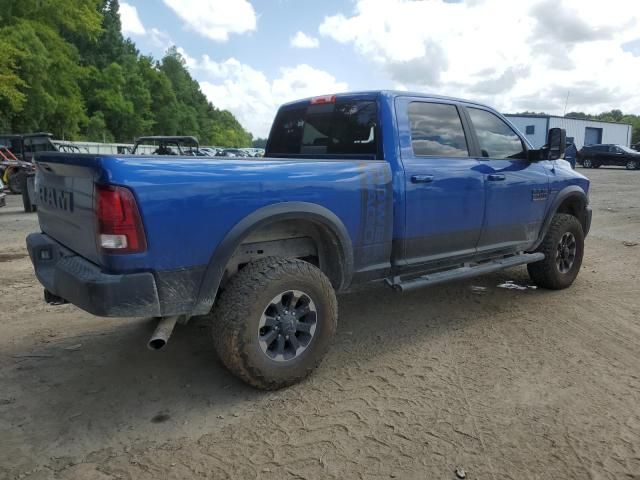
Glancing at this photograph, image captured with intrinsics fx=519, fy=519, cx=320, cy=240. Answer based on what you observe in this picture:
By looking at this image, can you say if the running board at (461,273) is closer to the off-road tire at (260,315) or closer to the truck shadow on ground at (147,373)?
the truck shadow on ground at (147,373)

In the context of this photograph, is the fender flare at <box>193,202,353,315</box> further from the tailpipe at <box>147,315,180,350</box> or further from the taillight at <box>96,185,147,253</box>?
the taillight at <box>96,185,147,253</box>

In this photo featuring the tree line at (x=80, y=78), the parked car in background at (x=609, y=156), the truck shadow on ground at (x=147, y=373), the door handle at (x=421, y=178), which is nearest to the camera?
the truck shadow on ground at (x=147, y=373)

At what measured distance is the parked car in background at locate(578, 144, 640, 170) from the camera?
3142 cm

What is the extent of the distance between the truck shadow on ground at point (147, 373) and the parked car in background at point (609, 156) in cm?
3173

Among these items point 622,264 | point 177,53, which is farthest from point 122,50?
point 622,264

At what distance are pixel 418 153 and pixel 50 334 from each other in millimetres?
3306

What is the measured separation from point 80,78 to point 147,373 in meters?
39.2

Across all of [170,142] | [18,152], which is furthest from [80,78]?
[170,142]

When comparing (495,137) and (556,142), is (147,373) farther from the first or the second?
(556,142)

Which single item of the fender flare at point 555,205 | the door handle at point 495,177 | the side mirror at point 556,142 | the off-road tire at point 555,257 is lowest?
the off-road tire at point 555,257

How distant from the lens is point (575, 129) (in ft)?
163

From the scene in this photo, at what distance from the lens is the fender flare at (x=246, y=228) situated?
298 cm

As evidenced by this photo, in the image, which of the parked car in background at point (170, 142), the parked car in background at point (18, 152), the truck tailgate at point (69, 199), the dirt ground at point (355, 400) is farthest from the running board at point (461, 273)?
the parked car in background at point (18, 152)

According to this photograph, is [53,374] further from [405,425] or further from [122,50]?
[122,50]
